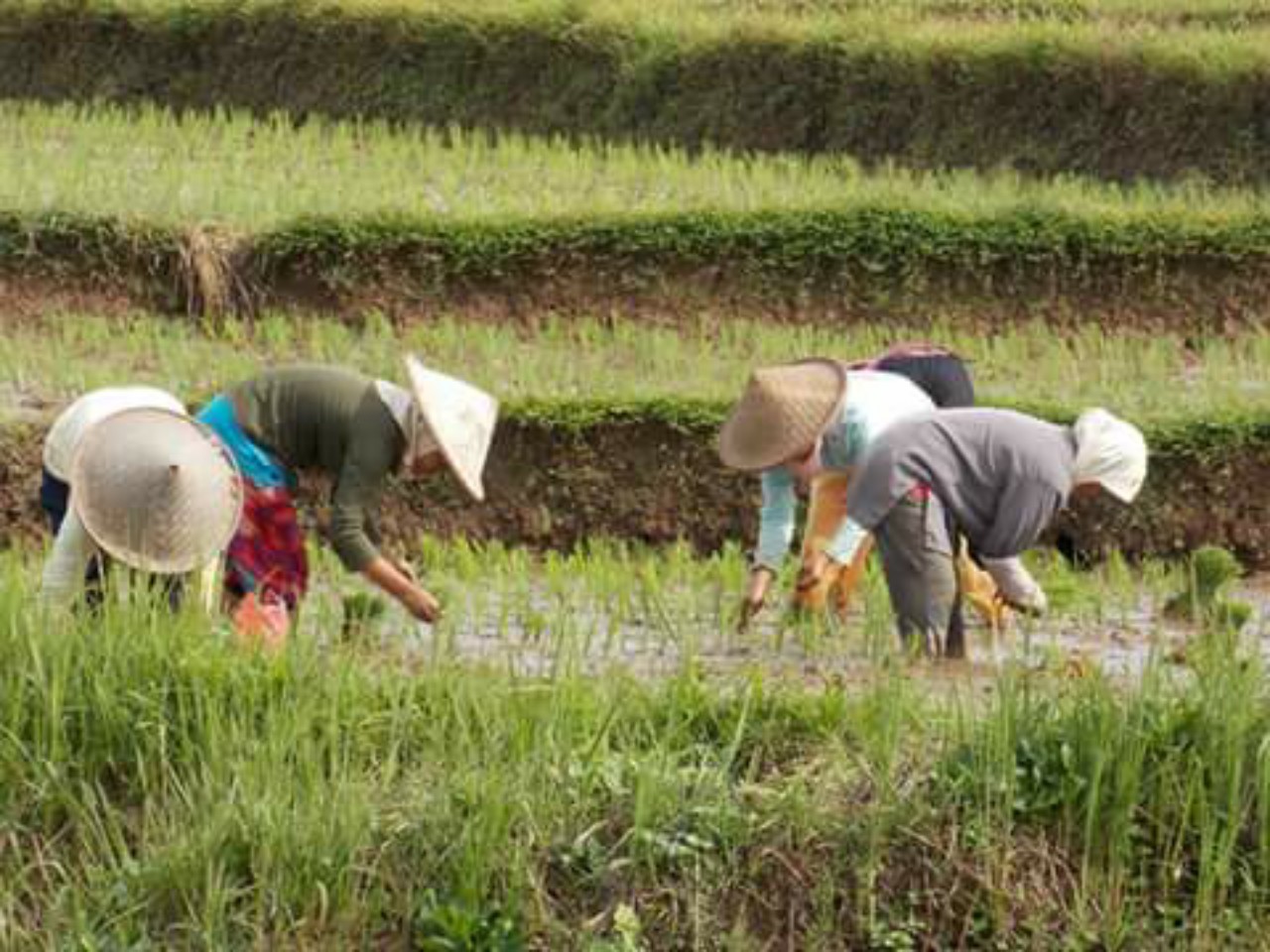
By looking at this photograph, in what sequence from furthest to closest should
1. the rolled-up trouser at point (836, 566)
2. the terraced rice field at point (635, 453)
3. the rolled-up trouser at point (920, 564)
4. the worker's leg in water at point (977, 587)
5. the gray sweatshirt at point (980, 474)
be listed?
1. the worker's leg in water at point (977, 587)
2. the rolled-up trouser at point (836, 566)
3. the rolled-up trouser at point (920, 564)
4. the gray sweatshirt at point (980, 474)
5. the terraced rice field at point (635, 453)

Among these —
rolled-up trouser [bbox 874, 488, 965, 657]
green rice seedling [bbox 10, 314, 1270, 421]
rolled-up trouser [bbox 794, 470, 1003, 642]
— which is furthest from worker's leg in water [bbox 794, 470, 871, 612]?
green rice seedling [bbox 10, 314, 1270, 421]

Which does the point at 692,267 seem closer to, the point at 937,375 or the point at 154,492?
the point at 937,375

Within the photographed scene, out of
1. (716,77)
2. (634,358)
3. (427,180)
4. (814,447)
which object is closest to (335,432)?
(814,447)

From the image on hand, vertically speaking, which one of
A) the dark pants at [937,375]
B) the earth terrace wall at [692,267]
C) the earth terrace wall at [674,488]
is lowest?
the earth terrace wall at [674,488]

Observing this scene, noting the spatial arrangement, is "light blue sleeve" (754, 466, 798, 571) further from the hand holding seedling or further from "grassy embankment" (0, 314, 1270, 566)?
"grassy embankment" (0, 314, 1270, 566)

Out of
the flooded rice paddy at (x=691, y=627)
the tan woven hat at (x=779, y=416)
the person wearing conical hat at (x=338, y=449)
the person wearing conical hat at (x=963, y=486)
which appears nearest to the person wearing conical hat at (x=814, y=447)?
the tan woven hat at (x=779, y=416)

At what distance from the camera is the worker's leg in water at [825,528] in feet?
23.7

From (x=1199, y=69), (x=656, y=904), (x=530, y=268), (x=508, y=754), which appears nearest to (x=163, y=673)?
(x=508, y=754)

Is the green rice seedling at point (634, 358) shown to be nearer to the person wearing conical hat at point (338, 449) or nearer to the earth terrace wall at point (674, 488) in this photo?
the earth terrace wall at point (674, 488)

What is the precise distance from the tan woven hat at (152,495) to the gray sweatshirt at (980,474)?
146cm

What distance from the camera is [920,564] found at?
22.3ft

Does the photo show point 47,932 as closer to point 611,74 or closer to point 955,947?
point 955,947

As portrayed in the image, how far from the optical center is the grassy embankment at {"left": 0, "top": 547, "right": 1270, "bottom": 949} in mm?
5473

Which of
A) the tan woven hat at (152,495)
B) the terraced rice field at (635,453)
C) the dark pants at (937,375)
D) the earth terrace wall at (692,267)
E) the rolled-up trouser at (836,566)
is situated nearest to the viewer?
the terraced rice field at (635,453)
